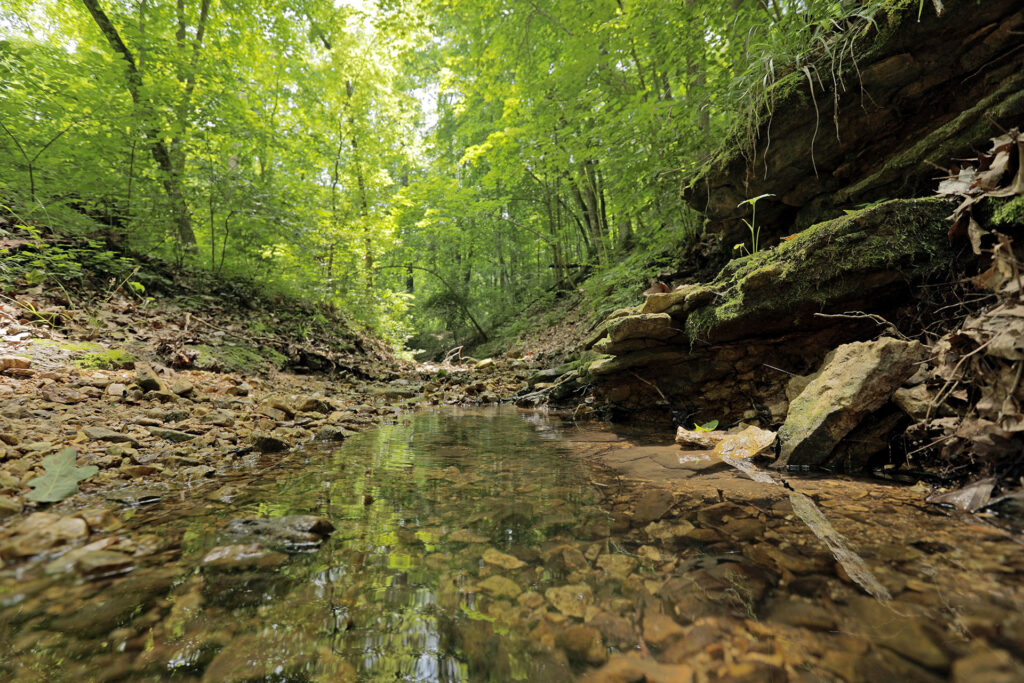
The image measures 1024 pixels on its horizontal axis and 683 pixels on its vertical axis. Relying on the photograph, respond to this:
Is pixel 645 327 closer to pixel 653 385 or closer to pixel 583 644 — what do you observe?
pixel 653 385

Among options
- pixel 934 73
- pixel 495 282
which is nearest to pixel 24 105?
pixel 934 73

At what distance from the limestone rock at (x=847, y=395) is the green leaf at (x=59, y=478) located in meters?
3.94

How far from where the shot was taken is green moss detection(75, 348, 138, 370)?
13.0 feet

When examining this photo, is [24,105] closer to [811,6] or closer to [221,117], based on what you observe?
[221,117]

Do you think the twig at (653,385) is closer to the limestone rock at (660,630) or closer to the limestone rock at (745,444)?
the limestone rock at (745,444)

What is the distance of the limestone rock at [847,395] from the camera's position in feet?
7.82

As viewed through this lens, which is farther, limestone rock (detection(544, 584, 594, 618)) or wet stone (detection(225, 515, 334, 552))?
wet stone (detection(225, 515, 334, 552))

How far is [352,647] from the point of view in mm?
1028

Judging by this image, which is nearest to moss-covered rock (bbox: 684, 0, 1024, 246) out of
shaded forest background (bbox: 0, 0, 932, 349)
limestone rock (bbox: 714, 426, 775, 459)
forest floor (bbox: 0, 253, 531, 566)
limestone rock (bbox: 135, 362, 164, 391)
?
shaded forest background (bbox: 0, 0, 932, 349)

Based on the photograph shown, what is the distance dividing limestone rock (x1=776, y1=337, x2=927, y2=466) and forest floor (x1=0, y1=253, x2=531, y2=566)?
136 inches

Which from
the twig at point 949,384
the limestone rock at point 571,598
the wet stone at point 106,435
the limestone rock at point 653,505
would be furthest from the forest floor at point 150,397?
the twig at point 949,384

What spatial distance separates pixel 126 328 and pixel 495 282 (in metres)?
15.8

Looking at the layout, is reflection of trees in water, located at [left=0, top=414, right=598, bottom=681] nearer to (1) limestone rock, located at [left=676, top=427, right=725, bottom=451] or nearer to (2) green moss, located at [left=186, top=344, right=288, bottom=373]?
(1) limestone rock, located at [left=676, top=427, right=725, bottom=451]

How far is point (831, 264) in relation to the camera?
3.16 meters
